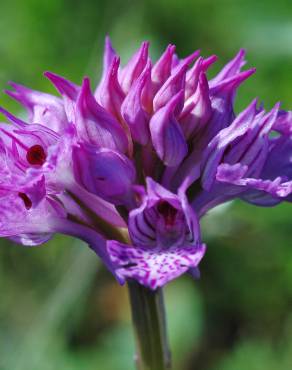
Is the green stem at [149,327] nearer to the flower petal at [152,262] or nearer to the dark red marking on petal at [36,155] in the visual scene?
the flower petal at [152,262]

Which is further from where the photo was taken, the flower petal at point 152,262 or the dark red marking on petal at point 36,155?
the dark red marking on petal at point 36,155

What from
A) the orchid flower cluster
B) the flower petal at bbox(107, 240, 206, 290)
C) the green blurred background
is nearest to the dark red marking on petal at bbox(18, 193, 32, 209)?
the orchid flower cluster

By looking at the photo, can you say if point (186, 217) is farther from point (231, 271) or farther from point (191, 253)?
point (231, 271)

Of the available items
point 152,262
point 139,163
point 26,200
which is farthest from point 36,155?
point 152,262

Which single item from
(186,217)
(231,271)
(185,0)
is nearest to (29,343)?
(231,271)

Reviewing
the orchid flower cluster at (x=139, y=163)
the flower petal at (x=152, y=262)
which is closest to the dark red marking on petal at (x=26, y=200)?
the orchid flower cluster at (x=139, y=163)

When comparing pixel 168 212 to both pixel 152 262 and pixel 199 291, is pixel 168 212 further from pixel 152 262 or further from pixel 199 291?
pixel 199 291
